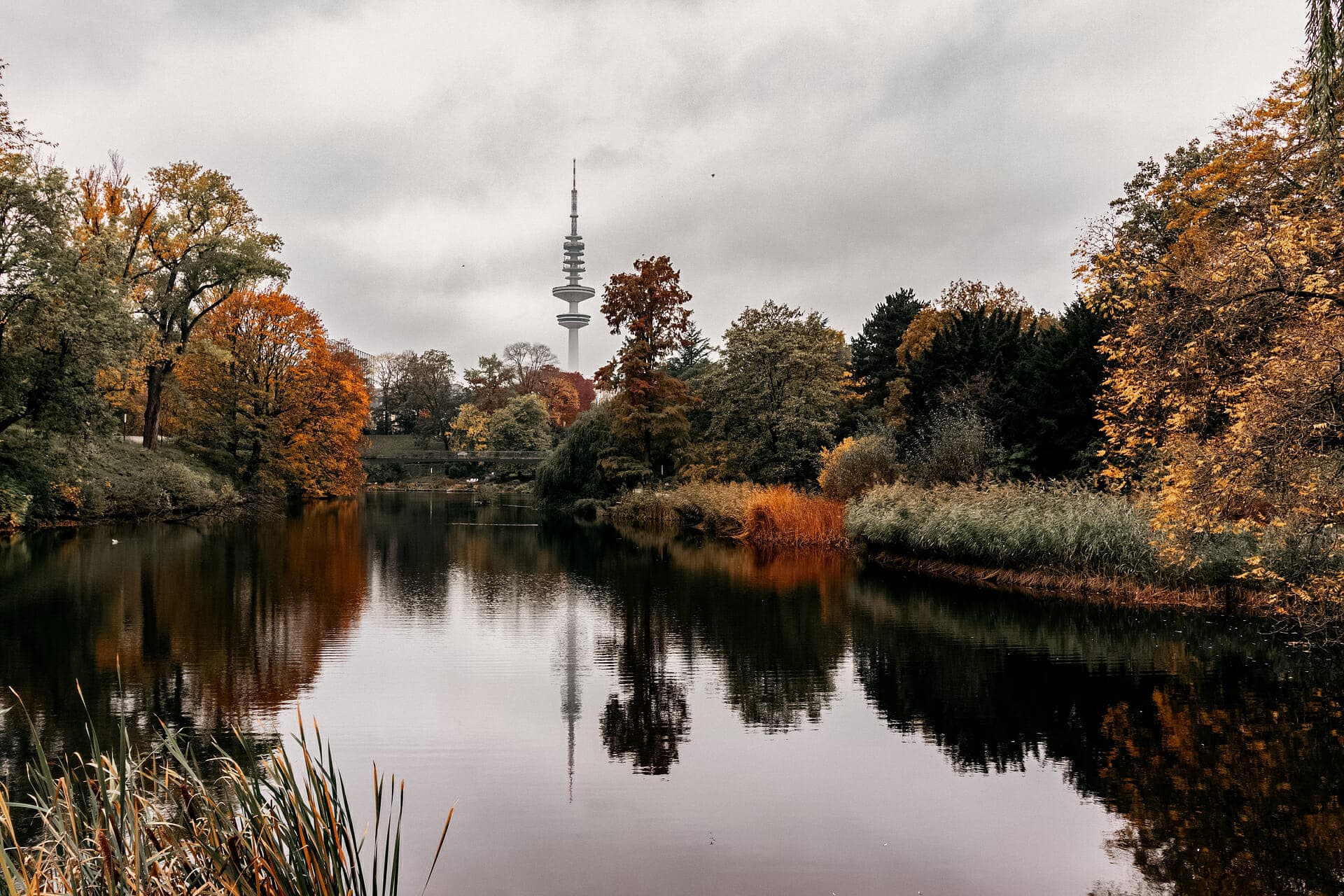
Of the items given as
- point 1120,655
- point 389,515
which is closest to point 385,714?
point 1120,655

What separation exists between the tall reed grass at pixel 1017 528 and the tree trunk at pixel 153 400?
30.5 metres

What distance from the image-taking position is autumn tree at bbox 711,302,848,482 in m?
35.3

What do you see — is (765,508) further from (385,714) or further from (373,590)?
(385,714)

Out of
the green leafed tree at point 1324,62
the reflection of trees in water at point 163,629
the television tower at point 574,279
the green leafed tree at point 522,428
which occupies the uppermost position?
the television tower at point 574,279

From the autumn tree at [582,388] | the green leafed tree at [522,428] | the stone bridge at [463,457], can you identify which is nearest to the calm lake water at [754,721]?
the stone bridge at [463,457]

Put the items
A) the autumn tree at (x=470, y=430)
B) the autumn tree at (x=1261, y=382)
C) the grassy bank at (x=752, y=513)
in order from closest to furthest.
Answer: the autumn tree at (x=1261, y=382) → the grassy bank at (x=752, y=513) → the autumn tree at (x=470, y=430)

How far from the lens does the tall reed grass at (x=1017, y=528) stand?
16.5 m

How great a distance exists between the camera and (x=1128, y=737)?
8273 mm

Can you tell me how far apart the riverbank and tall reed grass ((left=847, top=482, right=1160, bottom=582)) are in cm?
2

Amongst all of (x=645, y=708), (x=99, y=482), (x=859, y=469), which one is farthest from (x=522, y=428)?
(x=645, y=708)

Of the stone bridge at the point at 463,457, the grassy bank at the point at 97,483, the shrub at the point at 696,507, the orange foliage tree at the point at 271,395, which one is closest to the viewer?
the grassy bank at the point at 97,483

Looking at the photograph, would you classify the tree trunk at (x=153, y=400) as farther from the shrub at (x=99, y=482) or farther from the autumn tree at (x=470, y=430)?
the autumn tree at (x=470, y=430)

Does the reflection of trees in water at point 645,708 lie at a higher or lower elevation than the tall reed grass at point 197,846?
lower

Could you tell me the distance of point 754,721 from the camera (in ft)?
29.5
